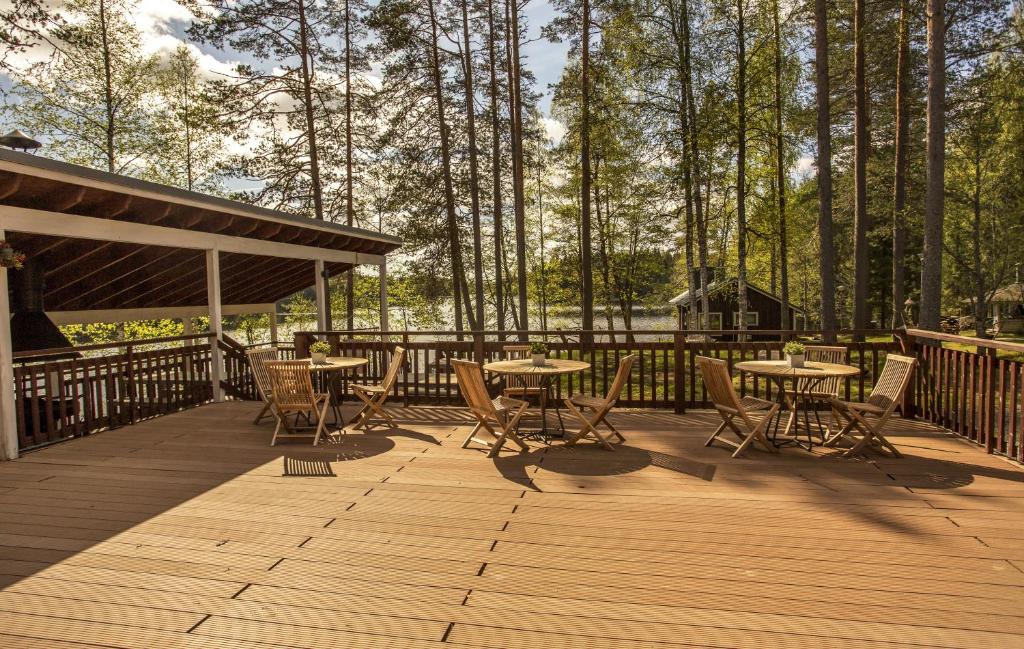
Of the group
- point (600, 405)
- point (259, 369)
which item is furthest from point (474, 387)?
point (259, 369)

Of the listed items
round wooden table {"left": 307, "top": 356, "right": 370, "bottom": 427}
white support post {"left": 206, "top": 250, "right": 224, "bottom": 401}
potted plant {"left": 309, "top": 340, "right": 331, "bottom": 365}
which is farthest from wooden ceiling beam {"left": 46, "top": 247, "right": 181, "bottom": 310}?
round wooden table {"left": 307, "top": 356, "right": 370, "bottom": 427}

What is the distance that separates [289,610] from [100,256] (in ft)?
25.4

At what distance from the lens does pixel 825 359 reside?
233 inches

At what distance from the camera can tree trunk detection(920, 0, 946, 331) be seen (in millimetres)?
7863

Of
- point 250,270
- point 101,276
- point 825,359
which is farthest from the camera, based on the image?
point 250,270

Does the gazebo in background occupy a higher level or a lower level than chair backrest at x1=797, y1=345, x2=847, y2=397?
higher

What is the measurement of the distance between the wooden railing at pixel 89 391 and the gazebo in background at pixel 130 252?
0.90ft

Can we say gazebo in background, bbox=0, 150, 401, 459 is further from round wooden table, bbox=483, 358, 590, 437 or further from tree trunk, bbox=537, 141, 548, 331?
tree trunk, bbox=537, 141, 548, 331

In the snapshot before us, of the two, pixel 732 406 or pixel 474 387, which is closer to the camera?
pixel 732 406

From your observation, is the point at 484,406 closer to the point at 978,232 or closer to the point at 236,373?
the point at 236,373

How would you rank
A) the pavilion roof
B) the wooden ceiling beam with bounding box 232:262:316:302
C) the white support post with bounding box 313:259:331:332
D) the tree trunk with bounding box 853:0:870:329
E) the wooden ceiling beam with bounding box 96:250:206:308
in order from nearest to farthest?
the pavilion roof → the wooden ceiling beam with bounding box 96:250:206:308 → the white support post with bounding box 313:259:331:332 → the wooden ceiling beam with bounding box 232:262:316:302 → the tree trunk with bounding box 853:0:870:329

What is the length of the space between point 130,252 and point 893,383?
9.23m

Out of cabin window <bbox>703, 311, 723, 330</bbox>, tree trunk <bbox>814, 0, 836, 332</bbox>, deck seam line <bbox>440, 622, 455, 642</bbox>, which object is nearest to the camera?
deck seam line <bbox>440, 622, 455, 642</bbox>

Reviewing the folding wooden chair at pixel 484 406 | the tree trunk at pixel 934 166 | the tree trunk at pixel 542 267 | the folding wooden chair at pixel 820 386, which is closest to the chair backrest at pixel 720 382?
the folding wooden chair at pixel 820 386
